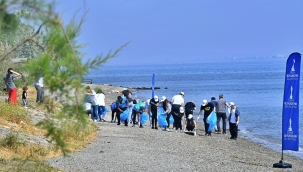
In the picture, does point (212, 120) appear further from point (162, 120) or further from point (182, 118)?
point (162, 120)

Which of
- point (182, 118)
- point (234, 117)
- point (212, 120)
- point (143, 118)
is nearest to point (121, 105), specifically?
point (143, 118)

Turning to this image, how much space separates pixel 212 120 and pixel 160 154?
9.96 m

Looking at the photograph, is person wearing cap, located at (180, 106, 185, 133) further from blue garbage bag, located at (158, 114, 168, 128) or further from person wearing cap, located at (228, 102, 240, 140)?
person wearing cap, located at (228, 102, 240, 140)

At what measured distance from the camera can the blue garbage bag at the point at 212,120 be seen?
94.5 feet

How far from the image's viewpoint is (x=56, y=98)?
7.36m

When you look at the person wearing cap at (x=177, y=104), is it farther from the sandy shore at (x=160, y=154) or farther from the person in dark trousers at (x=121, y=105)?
the person in dark trousers at (x=121, y=105)

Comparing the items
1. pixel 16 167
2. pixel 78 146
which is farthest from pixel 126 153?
pixel 16 167

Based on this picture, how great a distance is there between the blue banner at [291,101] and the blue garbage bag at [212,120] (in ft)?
34.2

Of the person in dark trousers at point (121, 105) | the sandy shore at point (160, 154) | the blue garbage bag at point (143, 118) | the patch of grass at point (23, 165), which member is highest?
the person in dark trousers at point (121, 105)

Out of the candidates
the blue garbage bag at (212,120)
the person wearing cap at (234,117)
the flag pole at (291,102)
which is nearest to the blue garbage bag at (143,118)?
the blue garbage bag at (212,120)

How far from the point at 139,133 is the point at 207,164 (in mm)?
8189

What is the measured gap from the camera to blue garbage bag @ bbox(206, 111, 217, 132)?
28814 millimetres

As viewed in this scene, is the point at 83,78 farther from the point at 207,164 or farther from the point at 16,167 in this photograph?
the point at 207,164

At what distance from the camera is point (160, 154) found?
19562 mm
